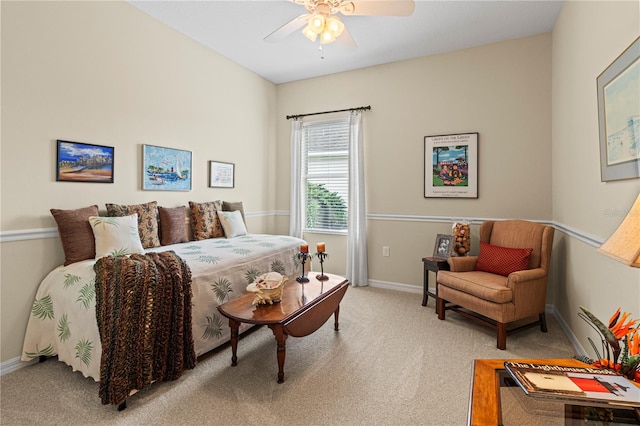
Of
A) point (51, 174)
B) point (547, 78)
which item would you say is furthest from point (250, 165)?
point (547, 78)

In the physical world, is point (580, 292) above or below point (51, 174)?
below

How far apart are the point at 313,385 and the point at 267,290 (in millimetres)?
667

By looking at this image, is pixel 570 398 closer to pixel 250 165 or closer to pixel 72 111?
pixel 72 111

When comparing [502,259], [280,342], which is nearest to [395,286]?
[502,259]

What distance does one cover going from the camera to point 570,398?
36.0 inches

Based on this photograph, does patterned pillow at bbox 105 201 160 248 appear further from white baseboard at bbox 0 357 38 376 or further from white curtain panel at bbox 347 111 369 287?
white curtain panel at bbox 347 111 369 287

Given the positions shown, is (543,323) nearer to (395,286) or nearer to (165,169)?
(395,286)

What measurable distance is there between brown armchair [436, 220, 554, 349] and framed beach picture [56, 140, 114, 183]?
10.4 feet

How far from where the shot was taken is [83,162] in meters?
2.59

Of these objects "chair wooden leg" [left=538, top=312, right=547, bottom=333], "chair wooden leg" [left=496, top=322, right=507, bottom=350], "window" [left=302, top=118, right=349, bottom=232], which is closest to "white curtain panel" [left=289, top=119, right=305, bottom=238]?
"window" [left=302, top=118, right=349, bottom=232]

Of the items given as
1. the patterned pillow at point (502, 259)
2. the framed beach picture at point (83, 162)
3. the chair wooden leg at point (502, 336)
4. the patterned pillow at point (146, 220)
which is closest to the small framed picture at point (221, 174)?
the patterned pillow at point (146, 220)

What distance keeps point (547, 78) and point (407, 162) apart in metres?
1.63

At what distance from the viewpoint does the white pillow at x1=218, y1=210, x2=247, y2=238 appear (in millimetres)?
3645

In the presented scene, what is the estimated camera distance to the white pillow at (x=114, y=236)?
234cm
